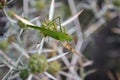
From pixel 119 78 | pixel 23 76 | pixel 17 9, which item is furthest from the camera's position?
pixel 119 78

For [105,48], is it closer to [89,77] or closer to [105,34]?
[105,34]

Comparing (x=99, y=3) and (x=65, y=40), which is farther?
(x=99, y=3)

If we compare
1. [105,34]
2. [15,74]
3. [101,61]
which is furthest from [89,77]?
[15,74]

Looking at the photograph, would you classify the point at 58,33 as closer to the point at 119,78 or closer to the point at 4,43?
the point at 4,43

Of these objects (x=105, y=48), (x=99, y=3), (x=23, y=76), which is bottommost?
(x=23, y=76)

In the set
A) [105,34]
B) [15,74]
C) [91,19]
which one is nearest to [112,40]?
[105,34]

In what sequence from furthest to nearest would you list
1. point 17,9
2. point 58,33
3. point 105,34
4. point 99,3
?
1. point 105,34
2. point 99,3
3. point 17,9
4. point 58,33

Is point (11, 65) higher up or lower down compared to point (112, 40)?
lower down

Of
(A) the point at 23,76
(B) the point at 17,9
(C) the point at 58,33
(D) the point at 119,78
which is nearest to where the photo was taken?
(C) the point at 58,33

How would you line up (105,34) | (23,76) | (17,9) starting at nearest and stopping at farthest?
(23,76) < (17,9) < (105,34)
